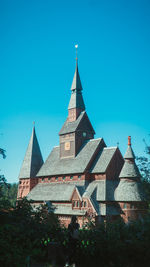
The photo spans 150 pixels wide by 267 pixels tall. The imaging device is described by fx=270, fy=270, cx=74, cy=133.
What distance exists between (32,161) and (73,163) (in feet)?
37.5

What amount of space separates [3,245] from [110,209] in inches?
1087

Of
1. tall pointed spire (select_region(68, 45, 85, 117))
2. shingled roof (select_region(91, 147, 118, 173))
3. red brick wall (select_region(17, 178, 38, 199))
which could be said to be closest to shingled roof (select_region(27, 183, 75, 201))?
red brick wall (select_region(17, 178, 38, 199))

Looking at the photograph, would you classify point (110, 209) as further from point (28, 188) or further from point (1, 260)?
point (1, 260)

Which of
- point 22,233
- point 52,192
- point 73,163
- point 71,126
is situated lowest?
point 22,233

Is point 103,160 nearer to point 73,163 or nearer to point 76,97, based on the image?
point 73,163

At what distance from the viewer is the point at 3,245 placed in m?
7.07

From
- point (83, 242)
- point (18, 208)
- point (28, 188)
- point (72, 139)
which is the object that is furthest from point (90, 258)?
point (28, 188)

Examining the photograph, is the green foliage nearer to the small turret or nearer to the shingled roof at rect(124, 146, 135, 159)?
the small turret

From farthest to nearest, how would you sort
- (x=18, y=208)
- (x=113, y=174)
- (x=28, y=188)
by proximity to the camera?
(x=28, y=188) → (x=113, y=174) → (x=18, y=208)

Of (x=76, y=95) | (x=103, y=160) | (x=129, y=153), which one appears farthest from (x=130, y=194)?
(x=76, y=95)

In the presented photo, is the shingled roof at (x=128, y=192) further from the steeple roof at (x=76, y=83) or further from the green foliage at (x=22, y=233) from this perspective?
the green foliage at (x=22, y=233)

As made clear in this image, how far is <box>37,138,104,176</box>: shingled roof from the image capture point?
39256 mm

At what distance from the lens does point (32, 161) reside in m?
49.6

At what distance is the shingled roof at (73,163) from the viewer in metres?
39.3
